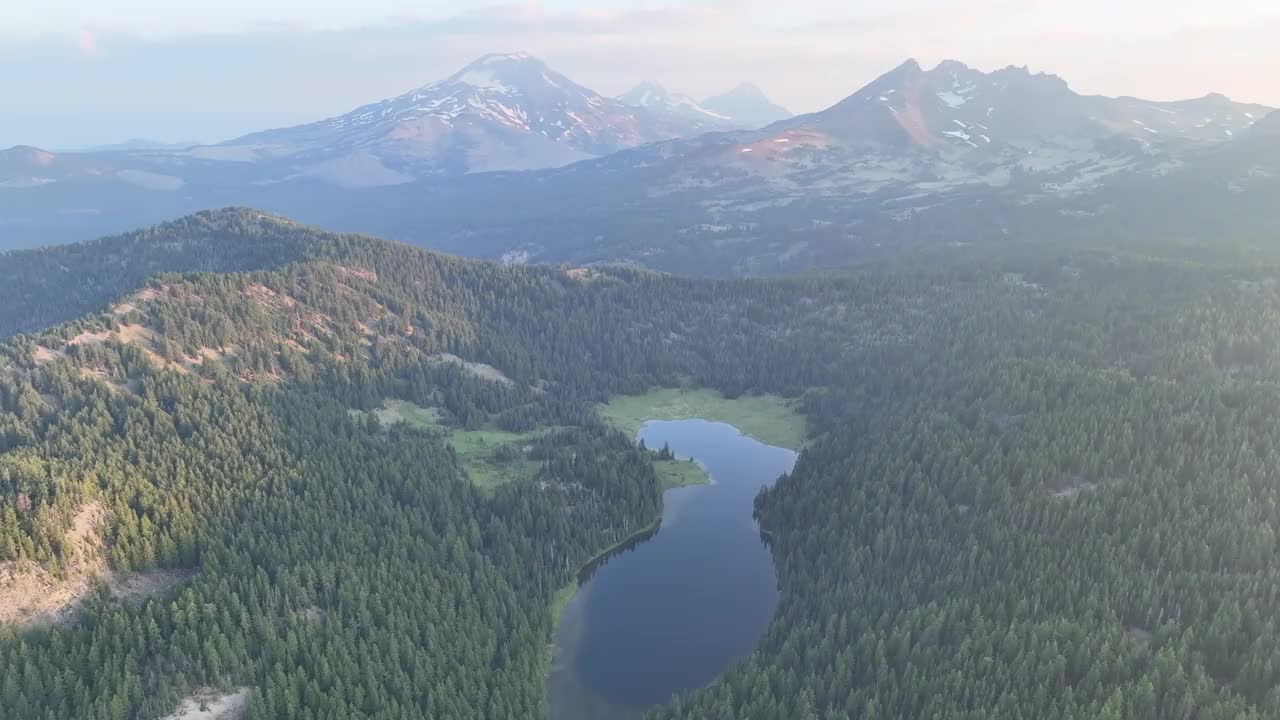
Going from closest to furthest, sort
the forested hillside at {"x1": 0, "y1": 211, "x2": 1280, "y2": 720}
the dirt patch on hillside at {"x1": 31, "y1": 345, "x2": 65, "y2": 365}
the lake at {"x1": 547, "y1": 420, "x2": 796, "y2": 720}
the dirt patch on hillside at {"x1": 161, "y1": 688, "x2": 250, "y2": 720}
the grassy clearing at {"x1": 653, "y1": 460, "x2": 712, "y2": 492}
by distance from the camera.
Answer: the dirt patch on hillside at {"x1": 161, "y1": 688, "x2": 250, "y2": 720}, the forested hillside at {"x1": 0, "y1": 211, "x2": 1280, "y2": 720}, the lake at {"x1": 547, "y1": 420, "x2": 796, "y2": 720}, the dirt patch on hillside at {"x1": 31, "y1": 345, "x2": 65, "y2": 365}, the grassy clearing at {"x1": 653, "y1": 460, "x2": 712, "y2": 492}

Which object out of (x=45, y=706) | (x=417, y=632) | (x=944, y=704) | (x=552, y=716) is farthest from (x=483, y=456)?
(x=944, y=704)

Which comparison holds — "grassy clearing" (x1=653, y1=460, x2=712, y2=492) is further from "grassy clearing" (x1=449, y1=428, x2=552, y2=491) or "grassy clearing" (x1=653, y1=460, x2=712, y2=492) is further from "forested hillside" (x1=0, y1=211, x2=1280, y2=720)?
"grassy clearing" (x1=449, y1=428, x2=552, y2=491)

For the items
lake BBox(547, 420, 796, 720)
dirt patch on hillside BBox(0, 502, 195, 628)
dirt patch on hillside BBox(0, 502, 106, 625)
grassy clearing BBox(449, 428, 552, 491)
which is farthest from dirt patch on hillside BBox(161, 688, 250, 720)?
grassy clearing BBox(449, 428, 552, 491)

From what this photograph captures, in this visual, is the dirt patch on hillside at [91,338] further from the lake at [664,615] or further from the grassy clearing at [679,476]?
the grassy clearing at [679,476]

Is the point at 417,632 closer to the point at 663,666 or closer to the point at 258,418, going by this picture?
the point at 663,666

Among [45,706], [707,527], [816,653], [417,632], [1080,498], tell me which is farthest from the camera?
[707,527]

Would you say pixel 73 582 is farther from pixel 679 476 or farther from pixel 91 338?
pixel 679 476

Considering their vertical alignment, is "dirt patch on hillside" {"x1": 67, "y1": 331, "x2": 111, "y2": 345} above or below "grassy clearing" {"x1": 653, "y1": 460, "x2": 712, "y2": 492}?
above
